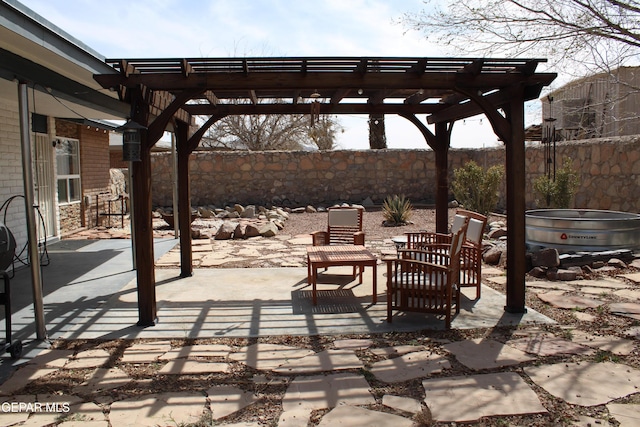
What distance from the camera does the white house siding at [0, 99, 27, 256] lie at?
24.4 ft

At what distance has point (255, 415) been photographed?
2959mm

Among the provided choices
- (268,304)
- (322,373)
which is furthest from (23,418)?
(268,304)

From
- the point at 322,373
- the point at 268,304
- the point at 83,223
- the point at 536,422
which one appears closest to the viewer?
the point at 536,422

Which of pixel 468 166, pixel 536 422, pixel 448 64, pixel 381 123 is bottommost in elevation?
pixel 536 422

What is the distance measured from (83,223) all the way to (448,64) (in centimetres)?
979

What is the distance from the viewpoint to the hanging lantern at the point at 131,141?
14.6 feet

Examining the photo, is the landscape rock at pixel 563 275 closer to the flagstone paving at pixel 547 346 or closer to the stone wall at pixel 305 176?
the flagstone paving at pixel 547 346

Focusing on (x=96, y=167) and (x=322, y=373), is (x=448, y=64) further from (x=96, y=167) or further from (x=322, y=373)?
(x=96, y=167)

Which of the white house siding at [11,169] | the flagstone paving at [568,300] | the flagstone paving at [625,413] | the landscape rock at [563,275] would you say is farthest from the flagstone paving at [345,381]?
the white house siding at [11,169]

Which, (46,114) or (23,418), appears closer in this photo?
(23,418)

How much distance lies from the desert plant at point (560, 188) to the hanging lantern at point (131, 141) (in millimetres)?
7712

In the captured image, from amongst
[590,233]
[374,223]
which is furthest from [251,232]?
[590,233]

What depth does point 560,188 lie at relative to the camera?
369 inches

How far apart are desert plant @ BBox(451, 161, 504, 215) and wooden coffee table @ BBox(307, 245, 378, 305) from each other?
5.15 meters
